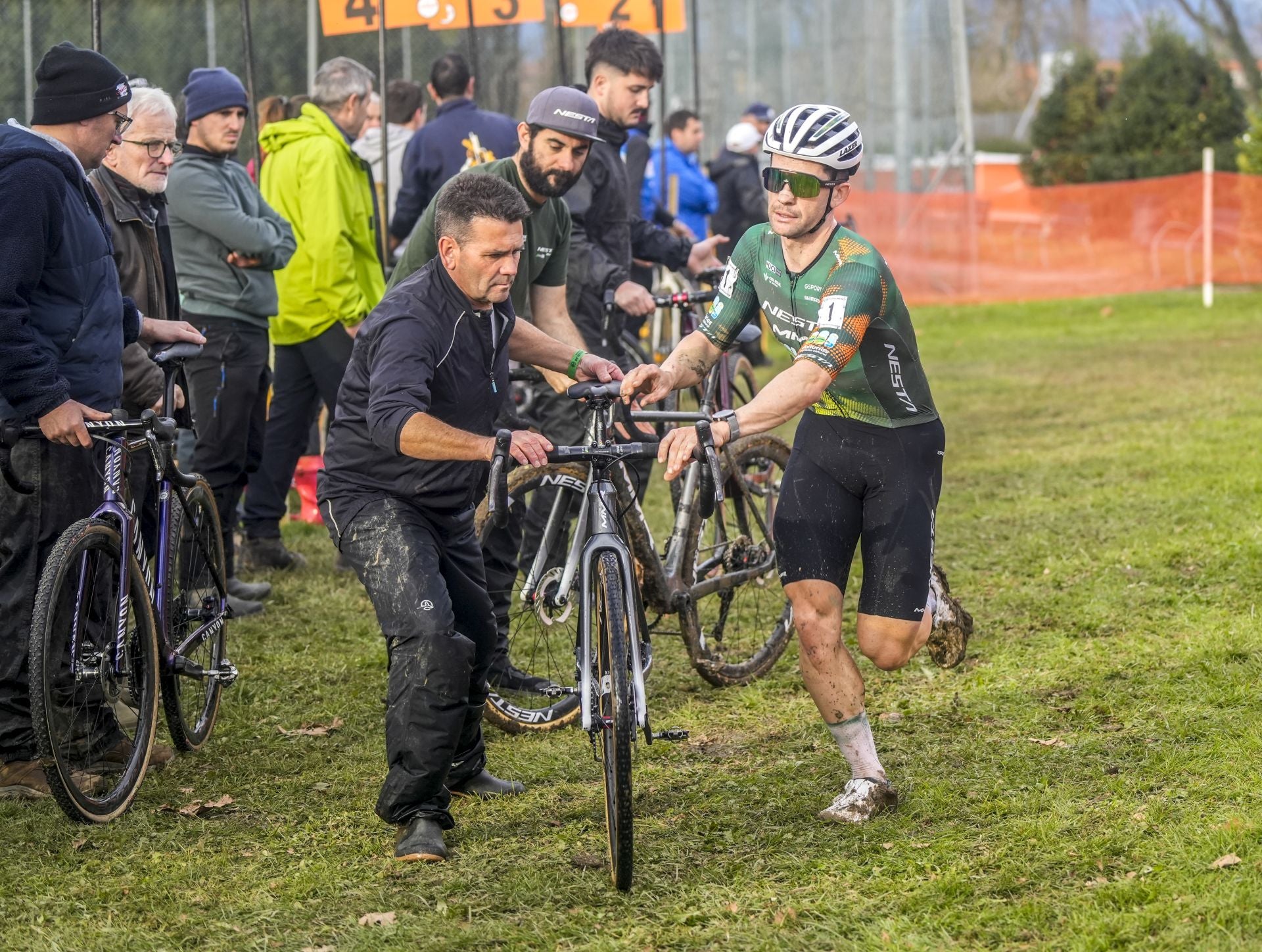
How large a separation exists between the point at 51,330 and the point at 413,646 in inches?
62.4

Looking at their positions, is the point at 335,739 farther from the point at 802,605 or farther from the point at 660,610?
the point at 802,605

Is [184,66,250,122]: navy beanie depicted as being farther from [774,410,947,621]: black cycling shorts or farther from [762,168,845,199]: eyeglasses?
[774,410,947,621]: black cycling shorts

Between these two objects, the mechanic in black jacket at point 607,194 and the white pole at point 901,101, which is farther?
the white pole at point 901,101

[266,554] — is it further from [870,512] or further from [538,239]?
[870,512]

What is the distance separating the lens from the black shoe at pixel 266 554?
834 cm

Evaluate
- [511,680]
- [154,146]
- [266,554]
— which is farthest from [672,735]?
[266,554]

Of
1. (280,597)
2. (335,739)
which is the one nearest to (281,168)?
(280,597)

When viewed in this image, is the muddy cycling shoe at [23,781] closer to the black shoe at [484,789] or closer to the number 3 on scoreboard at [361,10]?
the black shoe at [484,789]

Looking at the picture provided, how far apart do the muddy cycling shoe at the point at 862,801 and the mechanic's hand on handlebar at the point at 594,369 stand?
1484mm

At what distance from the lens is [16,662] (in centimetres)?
512

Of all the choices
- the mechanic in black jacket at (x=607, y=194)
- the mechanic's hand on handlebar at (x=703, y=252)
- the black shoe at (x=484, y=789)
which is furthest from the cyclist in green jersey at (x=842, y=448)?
the mechanic's hand on handlebar at (x=703, y=252)

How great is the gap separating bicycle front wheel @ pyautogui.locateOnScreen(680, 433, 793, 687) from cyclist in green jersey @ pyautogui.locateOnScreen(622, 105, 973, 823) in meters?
1.20

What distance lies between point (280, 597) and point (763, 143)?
403 centimetres

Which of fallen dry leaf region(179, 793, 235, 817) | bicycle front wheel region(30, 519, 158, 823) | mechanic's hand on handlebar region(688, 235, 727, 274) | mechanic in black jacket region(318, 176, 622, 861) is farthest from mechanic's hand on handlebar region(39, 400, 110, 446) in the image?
mechanic's hand on handlebar region(688, 235, 727, 274)
